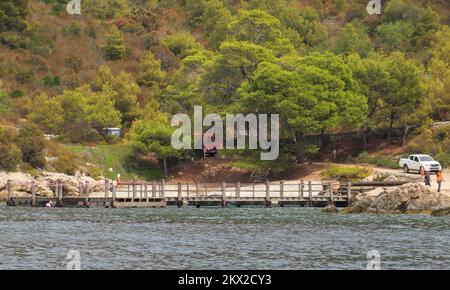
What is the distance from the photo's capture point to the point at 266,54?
310ft

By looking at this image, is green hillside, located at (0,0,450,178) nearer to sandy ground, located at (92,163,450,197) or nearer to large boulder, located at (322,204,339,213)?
sandy ground, located at (92,163,450,197)

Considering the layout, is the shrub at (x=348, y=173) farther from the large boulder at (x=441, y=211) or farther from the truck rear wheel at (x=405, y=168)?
the large boulder at (x=441, y=211)

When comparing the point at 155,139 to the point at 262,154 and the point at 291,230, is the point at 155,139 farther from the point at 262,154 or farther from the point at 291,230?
the point at 291,230

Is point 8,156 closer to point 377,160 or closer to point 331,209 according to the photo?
point 331,209

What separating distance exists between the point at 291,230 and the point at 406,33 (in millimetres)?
67359

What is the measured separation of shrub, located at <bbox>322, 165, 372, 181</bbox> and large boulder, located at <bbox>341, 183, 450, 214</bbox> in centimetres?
1374

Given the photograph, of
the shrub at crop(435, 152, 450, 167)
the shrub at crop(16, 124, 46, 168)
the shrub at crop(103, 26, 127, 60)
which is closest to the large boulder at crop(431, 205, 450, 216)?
the shrub at crop(435, 152, 450, 167)

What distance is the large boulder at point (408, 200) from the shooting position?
67.0 meters

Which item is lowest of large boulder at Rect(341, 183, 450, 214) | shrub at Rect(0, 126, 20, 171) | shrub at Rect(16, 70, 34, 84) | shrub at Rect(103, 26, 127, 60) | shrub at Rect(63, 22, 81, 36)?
large boulder at Rect(341, 183, 450, 214)

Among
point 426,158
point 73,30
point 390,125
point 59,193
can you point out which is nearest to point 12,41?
A: point 73,30

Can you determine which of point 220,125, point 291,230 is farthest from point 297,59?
point 291,230

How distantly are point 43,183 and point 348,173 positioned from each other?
22.0 meters

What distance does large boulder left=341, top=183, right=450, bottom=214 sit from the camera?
220ft

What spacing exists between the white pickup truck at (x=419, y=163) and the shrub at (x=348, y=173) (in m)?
2.64
